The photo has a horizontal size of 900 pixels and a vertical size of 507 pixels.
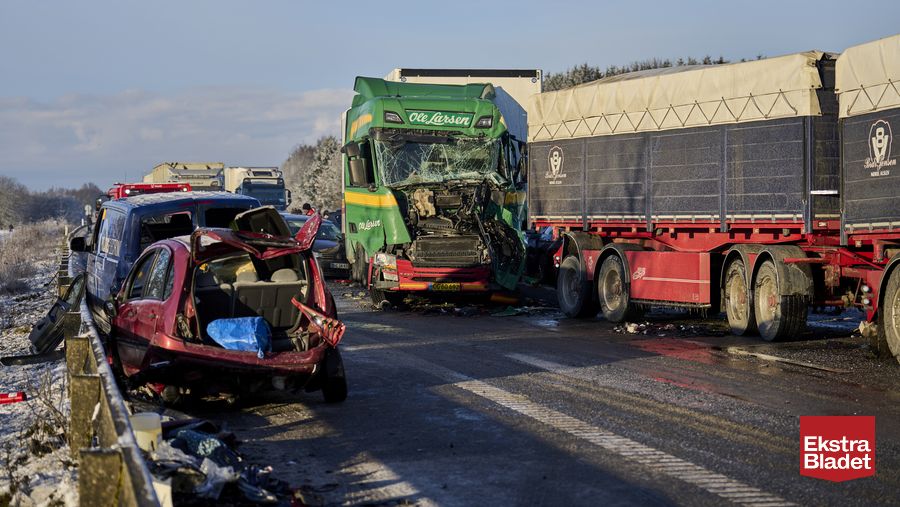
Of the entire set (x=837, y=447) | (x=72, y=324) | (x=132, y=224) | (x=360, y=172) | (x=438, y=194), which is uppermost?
(x=360, y=172)

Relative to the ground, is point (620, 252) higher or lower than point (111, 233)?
lower

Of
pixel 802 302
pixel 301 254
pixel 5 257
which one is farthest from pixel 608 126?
pixel 5 257

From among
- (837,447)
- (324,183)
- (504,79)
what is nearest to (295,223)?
(504,79)

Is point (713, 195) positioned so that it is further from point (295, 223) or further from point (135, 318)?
point (295, 223)

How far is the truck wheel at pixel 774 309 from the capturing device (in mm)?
15391

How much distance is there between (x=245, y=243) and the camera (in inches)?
399

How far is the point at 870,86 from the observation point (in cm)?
1377

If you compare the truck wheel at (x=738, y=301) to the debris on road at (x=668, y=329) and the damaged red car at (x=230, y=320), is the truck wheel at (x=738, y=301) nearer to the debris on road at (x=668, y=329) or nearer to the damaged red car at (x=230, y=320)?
the debris on road at (x=668, y=329)

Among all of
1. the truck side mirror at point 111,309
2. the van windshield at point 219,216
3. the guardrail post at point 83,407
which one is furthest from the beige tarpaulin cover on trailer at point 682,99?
the guardrail post at point 83,407

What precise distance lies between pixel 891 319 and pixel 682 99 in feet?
19.5

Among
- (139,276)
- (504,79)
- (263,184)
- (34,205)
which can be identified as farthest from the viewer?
(34,205)

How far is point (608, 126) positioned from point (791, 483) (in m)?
13.4

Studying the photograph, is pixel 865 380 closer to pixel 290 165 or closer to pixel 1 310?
pixel 1 310

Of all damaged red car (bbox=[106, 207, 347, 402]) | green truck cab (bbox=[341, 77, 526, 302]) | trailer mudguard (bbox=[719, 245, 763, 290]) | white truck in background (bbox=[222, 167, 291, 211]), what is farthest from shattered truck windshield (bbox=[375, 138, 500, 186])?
white truck in background (bbox=[222, 167, 291, 211])
